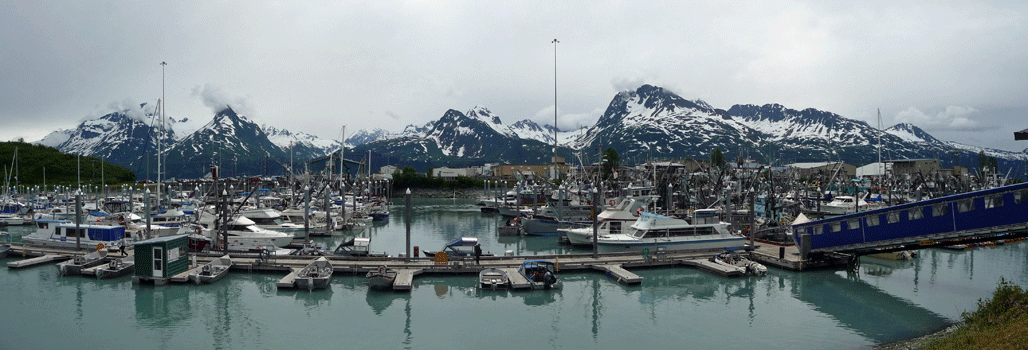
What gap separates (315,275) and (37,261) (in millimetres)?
20475

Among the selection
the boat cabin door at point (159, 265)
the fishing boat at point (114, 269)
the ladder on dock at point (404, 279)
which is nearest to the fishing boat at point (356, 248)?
the ladder on dock at point (404, 279)

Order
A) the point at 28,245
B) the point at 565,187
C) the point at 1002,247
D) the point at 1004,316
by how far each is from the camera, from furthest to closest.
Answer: the point at 565,187 → the point at 1002,247 → the point at 28,245 → the point at 1004,316

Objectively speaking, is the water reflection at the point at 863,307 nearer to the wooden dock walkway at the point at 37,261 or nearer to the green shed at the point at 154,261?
the green shed at the point at 154,261

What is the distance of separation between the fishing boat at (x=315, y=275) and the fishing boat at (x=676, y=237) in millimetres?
19628

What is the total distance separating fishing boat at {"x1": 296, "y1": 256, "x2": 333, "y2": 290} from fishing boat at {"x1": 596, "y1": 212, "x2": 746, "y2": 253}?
64.4 ft

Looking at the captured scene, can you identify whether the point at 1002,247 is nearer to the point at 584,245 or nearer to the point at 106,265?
the point at 584,245

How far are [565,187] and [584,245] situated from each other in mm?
50806

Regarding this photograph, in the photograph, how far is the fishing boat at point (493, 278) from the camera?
30.9 m

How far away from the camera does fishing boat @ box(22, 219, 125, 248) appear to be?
135 feet

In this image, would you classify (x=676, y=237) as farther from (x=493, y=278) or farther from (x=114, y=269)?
(x=114, y=269)

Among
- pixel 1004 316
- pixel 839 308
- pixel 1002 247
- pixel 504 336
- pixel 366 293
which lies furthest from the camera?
pixel 1002 247

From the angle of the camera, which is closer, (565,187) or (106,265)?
(106,265)

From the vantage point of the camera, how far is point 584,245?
4981 cm

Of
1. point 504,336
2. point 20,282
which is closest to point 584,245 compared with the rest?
point 504,336
